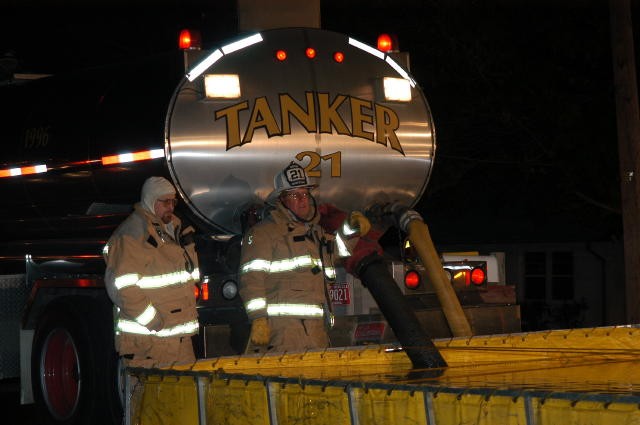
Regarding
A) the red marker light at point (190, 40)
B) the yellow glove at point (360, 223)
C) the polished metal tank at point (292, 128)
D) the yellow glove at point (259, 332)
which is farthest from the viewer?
the red marker light at point (190, 40)

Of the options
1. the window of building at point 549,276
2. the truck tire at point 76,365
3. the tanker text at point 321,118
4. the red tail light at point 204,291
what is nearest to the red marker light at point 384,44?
the tanker text at point 321,118

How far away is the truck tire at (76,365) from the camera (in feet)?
29.9

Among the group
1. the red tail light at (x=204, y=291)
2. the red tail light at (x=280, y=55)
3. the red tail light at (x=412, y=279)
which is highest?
the red tail light at (x=280, y=55)

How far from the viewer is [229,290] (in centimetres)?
877

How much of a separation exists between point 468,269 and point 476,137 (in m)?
10.4

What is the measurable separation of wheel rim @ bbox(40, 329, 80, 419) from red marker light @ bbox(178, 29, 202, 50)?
2.70 metres

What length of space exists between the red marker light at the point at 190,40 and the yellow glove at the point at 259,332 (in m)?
2.22

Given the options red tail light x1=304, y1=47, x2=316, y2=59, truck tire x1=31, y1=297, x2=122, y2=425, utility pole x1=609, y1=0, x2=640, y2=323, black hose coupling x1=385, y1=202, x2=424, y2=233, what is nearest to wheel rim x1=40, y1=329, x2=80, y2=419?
truck tire x1=31, y1=297, x2=122, y2=425

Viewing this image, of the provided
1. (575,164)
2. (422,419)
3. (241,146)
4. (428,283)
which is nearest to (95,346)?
(241,146)

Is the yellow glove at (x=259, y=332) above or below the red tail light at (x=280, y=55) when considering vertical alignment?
below

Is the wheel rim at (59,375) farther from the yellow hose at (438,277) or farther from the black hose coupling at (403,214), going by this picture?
the yellow hose at (438,277)

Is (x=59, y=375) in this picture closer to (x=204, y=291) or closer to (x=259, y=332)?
(x=204, y=291)

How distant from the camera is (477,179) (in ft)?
80.1

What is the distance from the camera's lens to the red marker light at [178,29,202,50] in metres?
8.74
